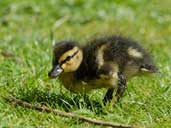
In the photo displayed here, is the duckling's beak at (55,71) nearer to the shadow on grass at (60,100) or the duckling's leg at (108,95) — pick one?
the shadow on grass at (60,100)

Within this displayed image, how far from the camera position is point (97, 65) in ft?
16.2

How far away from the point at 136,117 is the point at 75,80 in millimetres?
501

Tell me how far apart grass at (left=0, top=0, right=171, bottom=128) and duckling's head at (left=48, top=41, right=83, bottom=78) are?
23 cm

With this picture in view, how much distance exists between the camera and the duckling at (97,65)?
4941 mm

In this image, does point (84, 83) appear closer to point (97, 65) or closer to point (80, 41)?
point (97, 65)

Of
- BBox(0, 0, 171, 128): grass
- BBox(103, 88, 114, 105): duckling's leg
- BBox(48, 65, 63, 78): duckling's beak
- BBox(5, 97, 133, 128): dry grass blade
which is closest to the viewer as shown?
BBox(5, 97, 133, 128): dry grass blade

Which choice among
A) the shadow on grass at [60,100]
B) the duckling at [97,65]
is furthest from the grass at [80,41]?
the duckling at [97,65]

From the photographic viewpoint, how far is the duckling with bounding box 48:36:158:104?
4941 millimetres

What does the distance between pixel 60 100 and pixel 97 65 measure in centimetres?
38

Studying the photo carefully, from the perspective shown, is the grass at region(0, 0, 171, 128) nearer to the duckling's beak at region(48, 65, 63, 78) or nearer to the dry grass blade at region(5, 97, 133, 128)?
the dry grass blade at region(5, 97, 133, 128)

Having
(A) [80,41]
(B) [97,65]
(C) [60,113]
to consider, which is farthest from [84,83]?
(A) [80,41]

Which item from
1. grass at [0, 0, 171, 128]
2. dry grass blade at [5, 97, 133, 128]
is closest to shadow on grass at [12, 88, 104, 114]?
grass at [0, 0, 171, 128]

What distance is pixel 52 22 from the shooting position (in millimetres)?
8734

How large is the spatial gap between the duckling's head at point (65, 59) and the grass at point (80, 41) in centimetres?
23
